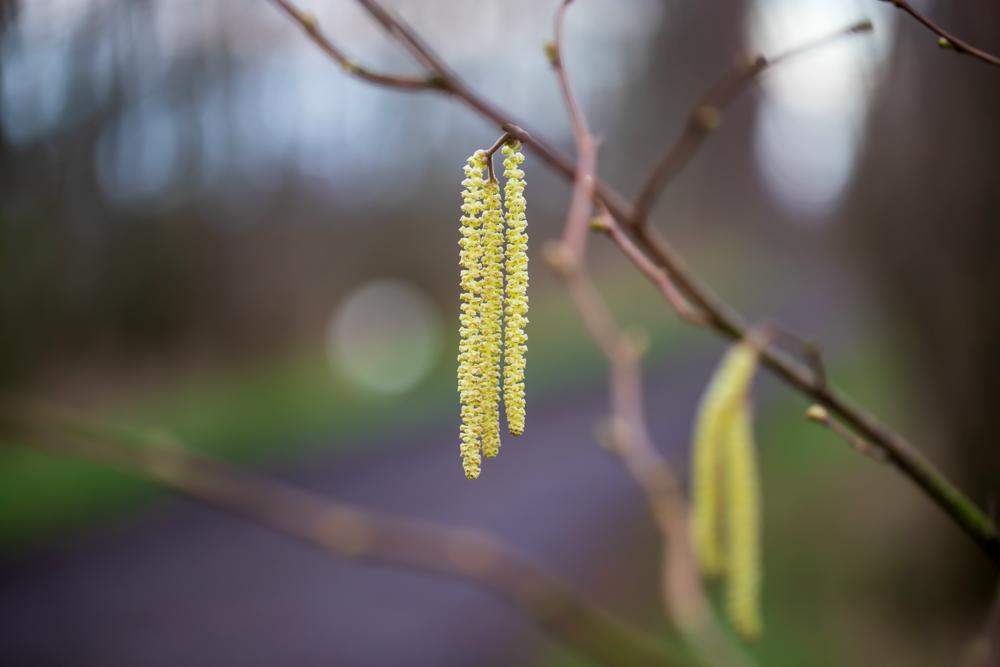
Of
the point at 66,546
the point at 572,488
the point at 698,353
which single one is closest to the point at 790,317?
the point at 698,353

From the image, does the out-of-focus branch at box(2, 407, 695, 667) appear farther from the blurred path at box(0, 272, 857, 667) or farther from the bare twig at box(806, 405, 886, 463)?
the blurred path at box(0, 272, 857, 667)

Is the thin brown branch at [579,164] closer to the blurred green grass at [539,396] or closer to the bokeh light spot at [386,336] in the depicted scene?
the blurred green grass at [539,396]

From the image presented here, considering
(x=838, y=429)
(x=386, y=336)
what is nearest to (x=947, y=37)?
(x=838, y=429)

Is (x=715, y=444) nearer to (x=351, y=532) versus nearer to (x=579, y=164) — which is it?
(x=579, y=164)

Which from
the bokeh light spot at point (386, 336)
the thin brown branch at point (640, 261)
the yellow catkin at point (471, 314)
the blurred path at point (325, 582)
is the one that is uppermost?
the bokeh light spot at point (386, 336)

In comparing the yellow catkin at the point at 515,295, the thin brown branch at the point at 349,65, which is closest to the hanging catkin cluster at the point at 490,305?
the yellow catkin at the point at 515,295

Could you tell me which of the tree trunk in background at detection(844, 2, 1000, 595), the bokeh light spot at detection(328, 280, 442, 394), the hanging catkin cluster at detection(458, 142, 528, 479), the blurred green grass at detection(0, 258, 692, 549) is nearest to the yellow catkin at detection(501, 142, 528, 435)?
the hanging catkin cluster at detection(458, 142, 528, 479)
